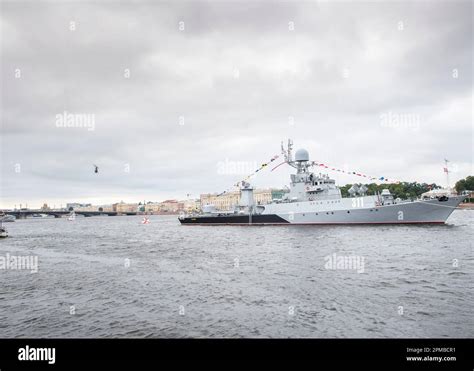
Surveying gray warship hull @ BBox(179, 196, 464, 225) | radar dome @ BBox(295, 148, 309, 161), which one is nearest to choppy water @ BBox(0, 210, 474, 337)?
gray warship hull @ BBox(179, 196, 464, 225)

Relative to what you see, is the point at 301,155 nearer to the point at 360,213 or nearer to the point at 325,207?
the point at 325,207

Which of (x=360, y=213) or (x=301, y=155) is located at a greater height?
(x=301, y=155)

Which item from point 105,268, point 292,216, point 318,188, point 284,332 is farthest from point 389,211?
point 284,332

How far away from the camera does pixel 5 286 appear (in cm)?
2217

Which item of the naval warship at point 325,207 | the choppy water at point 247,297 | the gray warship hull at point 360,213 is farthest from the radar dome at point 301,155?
the choppy water at point 247,297

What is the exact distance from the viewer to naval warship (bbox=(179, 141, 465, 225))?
55.8 meters

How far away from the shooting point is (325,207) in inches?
2426

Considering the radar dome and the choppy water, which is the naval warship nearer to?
the radar dome

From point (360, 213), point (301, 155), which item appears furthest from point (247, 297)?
point (301, 155)

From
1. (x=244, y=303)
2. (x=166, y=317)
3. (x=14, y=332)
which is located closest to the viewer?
(x=14, y=332)
